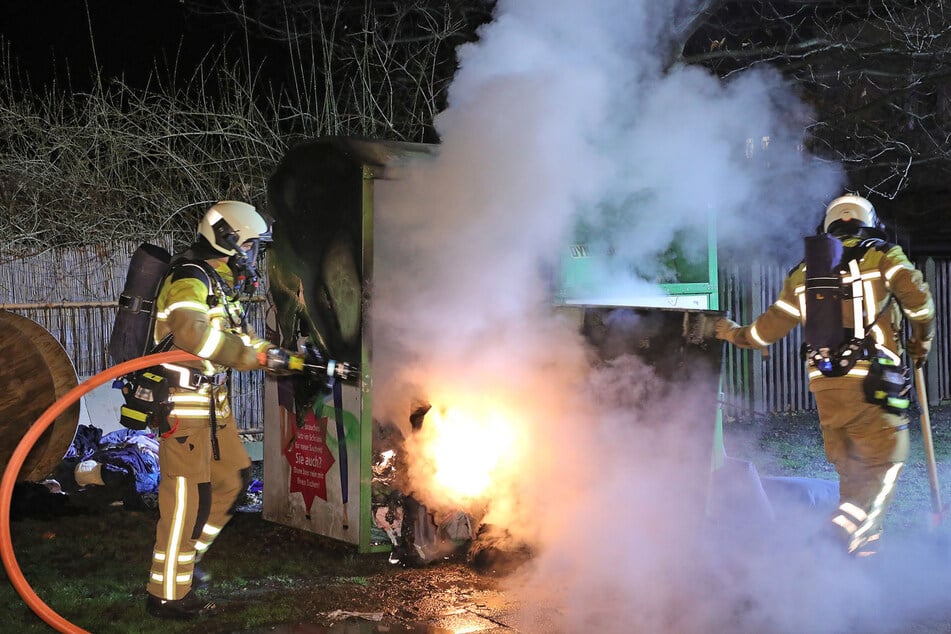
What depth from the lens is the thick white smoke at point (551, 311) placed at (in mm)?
5559

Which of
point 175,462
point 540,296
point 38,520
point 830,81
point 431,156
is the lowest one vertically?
point 38,520

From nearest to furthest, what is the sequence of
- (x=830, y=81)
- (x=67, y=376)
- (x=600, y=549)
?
(x=600, y=549), (x=67, y=376), (x=830, y=81)

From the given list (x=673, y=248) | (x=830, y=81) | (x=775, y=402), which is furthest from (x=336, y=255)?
(x=830, y=81)

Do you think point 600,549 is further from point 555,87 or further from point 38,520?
point 38,520

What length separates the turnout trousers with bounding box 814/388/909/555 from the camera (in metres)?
4.99

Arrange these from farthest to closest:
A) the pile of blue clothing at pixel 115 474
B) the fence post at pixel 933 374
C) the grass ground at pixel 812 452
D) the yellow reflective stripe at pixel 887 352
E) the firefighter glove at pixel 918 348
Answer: the fence post at pixel 933 374, the pile of blue clothing at pixel 115 474, the grass ground at pixel 812 452, the firefighter glove at pixel 918 348, the yellow reflective stripe at pixel 887 352

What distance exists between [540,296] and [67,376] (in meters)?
3.74

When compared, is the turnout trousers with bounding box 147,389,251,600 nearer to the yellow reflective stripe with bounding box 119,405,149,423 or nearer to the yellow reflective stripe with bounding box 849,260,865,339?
the yellow reflective stripe with bounding box 119,405,149,423

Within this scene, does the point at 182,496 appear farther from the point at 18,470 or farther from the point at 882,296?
the point at 882,296

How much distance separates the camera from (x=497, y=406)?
5.89 metres

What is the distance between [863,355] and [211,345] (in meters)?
3.29

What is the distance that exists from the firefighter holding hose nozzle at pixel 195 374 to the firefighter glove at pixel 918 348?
2.99 meters

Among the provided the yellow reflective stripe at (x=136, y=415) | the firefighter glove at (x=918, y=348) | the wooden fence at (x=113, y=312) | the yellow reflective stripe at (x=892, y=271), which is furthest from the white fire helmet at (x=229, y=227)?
the wooden fence at (x=113, y=312)

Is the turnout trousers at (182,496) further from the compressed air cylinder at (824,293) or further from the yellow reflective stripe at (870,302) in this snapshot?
the yellow reflective stripe at (870,302)
